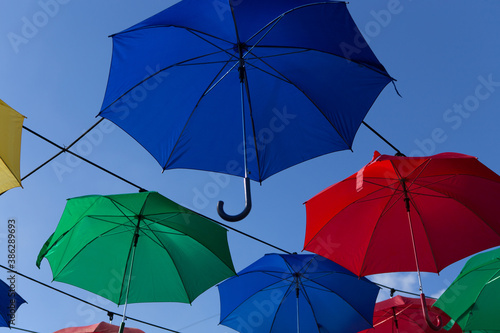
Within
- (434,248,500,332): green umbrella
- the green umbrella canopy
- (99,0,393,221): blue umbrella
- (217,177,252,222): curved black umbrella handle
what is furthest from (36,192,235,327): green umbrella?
(434,248,500,332): green umbrella

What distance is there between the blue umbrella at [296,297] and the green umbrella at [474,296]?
1108 millimetres

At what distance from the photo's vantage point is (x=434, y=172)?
4.82 meters

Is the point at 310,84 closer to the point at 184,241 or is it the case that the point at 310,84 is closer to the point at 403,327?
the point at 184,241

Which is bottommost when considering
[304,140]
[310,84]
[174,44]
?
[304,140]

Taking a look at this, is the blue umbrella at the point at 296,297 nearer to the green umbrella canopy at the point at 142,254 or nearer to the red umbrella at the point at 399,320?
the red umbrella at the point at 399,320

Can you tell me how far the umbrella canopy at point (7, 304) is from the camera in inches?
244

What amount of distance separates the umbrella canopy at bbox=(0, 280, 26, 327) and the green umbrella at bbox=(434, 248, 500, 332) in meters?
5.03

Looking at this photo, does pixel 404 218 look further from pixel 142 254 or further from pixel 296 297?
pixel 142 254

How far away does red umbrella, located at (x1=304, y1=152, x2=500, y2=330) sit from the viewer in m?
4.88

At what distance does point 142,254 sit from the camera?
562 cm

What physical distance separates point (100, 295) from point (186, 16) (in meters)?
3.31

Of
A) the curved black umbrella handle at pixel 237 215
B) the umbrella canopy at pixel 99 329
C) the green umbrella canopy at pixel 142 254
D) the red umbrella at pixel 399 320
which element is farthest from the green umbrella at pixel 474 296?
the umbrella canopy at pixel 99 329

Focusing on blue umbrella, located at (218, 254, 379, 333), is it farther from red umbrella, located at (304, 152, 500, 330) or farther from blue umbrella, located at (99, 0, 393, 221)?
blue umbrella, located at (99, 0, 393, 221)

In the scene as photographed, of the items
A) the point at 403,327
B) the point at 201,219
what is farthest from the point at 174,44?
→ the point at 403,327
